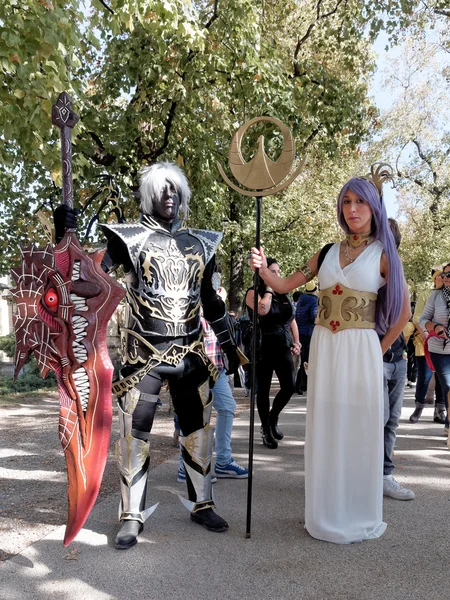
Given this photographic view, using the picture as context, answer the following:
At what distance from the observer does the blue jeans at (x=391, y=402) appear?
4.21m

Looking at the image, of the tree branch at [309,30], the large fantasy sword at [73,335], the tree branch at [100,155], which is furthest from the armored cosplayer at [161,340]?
the tree branch at [309,30]

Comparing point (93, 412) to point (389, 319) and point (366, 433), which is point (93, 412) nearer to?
point (366, 433)

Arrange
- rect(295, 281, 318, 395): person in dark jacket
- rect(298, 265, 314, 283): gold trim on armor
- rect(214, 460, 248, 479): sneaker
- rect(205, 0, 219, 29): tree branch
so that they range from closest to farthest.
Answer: rect(298, 265, 314, 283): gold trim on armor, rect(214, 460, 248, 479): sneaker, rect(295, 281, 318, 395): person in dark jacket, rect(205, 0, 219, 29): tree branch

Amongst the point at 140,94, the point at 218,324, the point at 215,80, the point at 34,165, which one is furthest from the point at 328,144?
the point at 218,324

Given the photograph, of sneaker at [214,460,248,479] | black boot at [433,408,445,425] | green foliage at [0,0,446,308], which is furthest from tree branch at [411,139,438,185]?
sneaker at [214,460,248,479]

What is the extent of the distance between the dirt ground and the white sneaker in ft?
6.14

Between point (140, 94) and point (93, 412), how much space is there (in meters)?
7.29

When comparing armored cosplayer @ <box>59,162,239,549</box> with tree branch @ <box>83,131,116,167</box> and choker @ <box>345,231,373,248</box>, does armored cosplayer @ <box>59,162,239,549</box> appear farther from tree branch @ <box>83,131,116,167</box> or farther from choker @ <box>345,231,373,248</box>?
tree branch @ <box>83,131,116,167</box>

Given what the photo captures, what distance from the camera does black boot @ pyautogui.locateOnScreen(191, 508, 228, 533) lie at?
11.1 feet

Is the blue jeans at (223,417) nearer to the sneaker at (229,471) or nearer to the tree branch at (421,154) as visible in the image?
the sneaker at (229,471)

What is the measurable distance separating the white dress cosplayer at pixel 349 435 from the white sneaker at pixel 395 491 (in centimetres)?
76

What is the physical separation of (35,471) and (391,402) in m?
2.95

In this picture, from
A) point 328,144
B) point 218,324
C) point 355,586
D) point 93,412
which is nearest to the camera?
point 355,586

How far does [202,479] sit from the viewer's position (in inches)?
137
